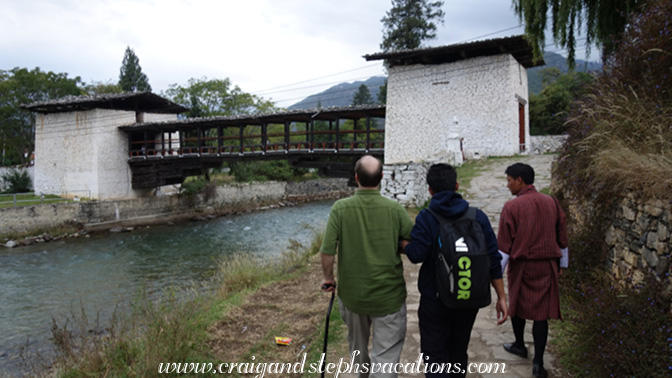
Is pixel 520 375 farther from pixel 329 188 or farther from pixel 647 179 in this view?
pixel 329 188

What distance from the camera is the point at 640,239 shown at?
296 cm

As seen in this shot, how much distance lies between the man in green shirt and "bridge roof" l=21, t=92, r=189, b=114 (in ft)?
70.6

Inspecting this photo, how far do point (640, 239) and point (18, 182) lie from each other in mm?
29818

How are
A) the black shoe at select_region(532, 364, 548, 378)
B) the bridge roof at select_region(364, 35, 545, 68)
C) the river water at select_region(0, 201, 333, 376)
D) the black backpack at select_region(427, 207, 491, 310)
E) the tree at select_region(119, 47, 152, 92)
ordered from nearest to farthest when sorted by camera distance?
the black backpack at select_region(427, 207, 491, 310)
the black shoe at select_region(532, 364, 548, 378)
the river water at select_region(0, 201, 333, 376)
the bridge roof at select_region(364, 35, 545, 68)
the tree at select_region(119, 47, 152, 92)

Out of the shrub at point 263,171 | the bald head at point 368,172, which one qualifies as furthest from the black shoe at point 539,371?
the shrub at point 263,171

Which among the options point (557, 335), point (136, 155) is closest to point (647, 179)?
point (557, 335)

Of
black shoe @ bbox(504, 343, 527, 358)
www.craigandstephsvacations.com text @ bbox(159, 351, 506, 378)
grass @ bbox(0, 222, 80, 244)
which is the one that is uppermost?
black shoe @ bbox(504, 343, 527, 358)

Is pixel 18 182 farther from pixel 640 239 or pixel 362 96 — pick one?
pixel 362 96

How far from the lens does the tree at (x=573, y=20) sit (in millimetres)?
6430

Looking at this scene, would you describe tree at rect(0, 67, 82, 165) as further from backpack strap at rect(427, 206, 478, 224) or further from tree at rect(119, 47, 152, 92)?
backpack strap at rect(427, 206, 478, 224)

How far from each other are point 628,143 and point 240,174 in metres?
28.4

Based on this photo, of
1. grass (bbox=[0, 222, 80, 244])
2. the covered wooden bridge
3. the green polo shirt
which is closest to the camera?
the green polo shirt

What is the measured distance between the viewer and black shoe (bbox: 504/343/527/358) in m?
2.94

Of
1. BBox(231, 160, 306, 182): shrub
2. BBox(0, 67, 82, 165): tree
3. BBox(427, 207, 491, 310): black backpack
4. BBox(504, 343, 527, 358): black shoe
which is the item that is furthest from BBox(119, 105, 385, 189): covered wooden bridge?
BBox(427, 207, 491, 310): black backpack
